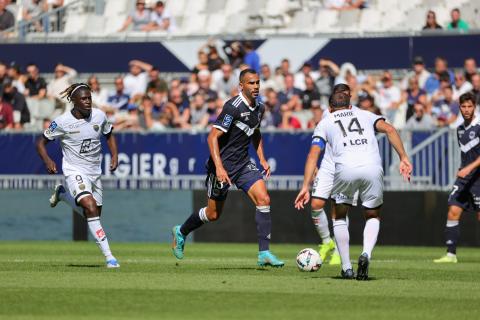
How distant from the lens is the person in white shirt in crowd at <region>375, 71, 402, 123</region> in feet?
88.6

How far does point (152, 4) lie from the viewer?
108 feet

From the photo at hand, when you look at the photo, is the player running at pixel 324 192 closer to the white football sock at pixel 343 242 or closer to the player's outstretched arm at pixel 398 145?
the white football sock at pixel 343 242

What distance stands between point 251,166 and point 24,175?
11.5m

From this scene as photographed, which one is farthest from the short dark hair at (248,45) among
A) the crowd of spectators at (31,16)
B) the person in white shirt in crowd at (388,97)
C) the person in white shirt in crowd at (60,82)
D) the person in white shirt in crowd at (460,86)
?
the crowd of spectators at (31,16)

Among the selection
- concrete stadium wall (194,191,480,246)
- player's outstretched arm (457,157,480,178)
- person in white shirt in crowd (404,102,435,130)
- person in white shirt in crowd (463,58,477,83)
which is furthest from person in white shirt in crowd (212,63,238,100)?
player's outstretched arm (457,157,480,178)

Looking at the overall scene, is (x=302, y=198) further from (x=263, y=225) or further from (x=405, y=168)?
(x=263, y=225)

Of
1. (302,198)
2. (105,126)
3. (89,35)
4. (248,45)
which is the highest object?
(89,35)

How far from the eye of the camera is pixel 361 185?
44.2 ft

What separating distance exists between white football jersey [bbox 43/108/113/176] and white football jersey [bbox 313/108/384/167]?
410cm

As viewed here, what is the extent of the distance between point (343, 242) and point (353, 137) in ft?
3.66

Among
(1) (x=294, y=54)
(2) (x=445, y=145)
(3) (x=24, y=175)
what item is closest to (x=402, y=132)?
(2) (x=445, y=145)

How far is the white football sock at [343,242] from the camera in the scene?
1362cm

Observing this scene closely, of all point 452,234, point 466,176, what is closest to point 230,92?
point 466,176

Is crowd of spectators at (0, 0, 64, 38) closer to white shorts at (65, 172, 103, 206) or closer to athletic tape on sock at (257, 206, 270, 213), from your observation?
white shorts at (65, 172, 103, 206)
